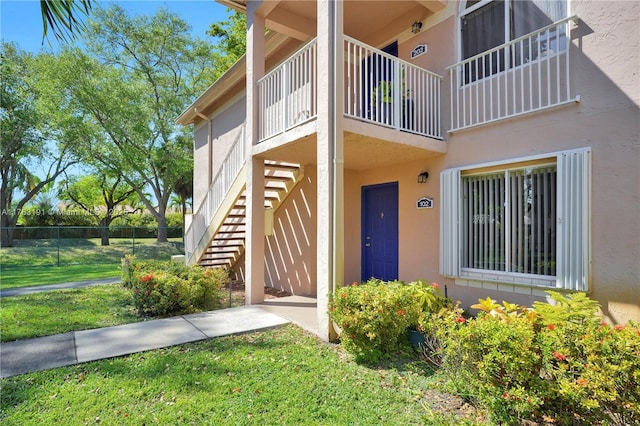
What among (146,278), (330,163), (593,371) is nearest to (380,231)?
(330,163)

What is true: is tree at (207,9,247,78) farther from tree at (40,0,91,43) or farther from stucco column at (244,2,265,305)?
tree at (40,0,91,43)

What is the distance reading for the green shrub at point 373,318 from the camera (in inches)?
183

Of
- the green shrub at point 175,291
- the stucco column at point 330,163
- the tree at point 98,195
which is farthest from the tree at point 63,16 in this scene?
the tree at point 98,195

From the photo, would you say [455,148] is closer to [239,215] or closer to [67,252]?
[239,215]

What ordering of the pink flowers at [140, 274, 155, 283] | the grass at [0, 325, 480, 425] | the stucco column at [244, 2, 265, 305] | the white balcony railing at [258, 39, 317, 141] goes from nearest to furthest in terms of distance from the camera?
the grass at [0, 325, 480, 425], the white balcony railing at [258, 39, 317, 141], the pink flowers at [140, 274, 155, 283], the stucco column at [244, 2, 265, 305]

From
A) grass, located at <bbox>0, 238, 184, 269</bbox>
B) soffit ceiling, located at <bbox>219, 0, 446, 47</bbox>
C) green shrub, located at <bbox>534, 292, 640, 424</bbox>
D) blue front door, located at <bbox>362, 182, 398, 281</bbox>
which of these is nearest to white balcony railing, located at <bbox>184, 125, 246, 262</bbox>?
soffit ceiling, located at <bbox>219, 0, 446, 47</bbox>

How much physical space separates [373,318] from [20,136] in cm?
2610

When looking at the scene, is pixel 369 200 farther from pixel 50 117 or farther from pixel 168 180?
pixel 50 117

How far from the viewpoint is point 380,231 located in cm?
852

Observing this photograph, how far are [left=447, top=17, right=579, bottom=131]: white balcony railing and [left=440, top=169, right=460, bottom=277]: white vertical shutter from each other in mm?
1037

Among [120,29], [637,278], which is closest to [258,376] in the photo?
[637,278]

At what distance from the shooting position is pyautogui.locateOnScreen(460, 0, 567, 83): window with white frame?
5.67 meters

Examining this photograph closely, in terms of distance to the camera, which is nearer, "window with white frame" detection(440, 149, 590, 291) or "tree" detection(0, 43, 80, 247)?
"window with white frame" detection(440, 149, 590, 291)

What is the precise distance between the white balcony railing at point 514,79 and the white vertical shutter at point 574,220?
0.98 m
